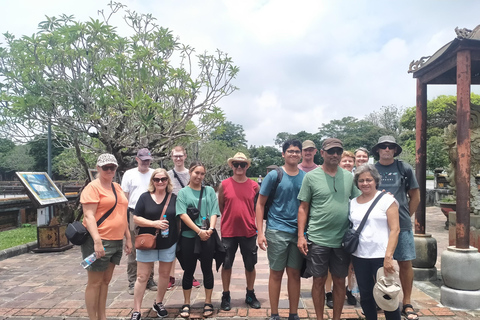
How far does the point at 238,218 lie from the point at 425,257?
2693mm

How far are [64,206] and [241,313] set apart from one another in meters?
6.39

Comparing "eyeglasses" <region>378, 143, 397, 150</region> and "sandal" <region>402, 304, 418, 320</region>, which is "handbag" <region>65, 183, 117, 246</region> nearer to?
"eyeglasses" <region>378, 143, 397, 150</region>

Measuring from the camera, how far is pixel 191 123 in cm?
1341

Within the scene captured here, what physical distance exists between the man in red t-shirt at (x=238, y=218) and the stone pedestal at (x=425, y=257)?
2321 millimetres

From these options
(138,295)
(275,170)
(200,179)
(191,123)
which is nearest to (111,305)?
(138,295)

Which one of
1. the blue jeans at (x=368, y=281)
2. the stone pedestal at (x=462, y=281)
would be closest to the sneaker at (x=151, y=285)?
the blue jeans at (x=368, y=281)

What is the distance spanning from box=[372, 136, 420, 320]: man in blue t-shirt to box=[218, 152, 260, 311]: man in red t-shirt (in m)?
1.39

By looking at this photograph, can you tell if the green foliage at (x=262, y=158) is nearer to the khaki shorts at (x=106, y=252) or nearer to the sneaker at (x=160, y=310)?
the sneaker at (x=160, y=310)

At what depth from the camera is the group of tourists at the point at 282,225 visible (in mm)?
3068

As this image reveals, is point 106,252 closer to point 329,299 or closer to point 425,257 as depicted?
point 329,299

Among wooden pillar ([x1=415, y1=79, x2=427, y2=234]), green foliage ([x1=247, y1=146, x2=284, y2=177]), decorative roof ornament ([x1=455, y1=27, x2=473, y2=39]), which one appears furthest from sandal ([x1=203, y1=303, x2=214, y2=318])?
green foliage ([x1=247, y1=146, x2=284, y2=177])


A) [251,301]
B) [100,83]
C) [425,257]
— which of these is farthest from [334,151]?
[100,83]

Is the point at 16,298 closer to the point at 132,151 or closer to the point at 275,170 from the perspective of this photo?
the point at 275,170

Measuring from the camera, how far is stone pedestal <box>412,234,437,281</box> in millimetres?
4801
